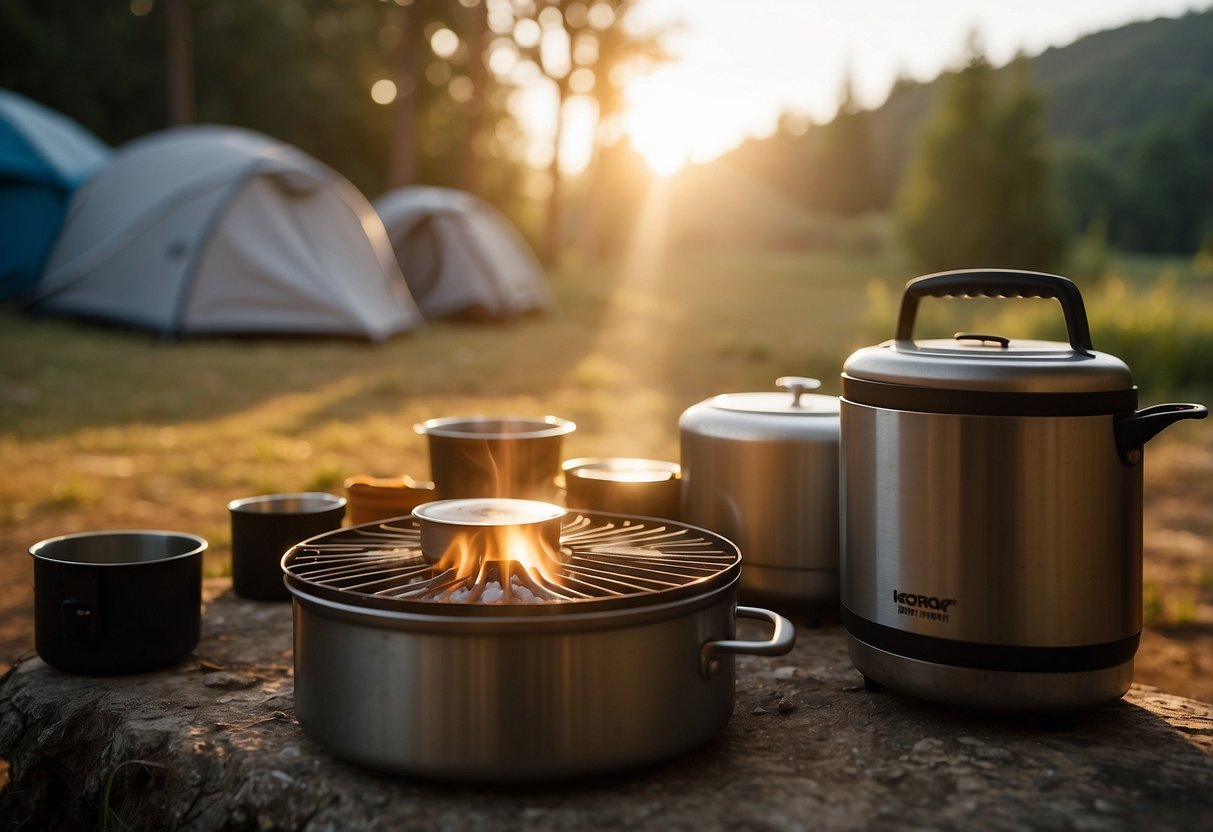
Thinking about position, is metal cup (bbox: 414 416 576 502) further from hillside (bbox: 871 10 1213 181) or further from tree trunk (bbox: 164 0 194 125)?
tree trunk (bbox: 164 0 194 125)

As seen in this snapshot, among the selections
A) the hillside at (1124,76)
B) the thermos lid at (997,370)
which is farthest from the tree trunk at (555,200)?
the thermos lid at (997,370)

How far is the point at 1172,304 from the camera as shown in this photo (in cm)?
888

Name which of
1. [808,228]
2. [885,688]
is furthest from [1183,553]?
[808,228]

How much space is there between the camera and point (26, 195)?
36.0 feet

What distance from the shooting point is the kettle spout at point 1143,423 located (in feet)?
5.13

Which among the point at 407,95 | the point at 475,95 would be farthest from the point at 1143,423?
the point at 475,95

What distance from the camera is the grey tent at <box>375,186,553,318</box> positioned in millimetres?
13078

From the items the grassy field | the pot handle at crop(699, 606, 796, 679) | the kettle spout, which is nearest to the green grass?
the grassy field

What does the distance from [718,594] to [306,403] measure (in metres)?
5.90

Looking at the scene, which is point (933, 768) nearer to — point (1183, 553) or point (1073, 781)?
point (1073, 781)

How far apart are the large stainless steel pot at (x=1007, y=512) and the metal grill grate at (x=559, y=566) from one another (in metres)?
0.29

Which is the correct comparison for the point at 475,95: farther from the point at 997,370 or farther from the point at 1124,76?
the point at 997,370

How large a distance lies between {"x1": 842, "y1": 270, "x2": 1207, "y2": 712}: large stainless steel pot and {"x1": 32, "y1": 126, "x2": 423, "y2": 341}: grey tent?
28.8 feet

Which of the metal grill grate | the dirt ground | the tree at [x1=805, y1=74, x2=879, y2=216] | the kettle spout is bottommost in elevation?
the dirt ground
